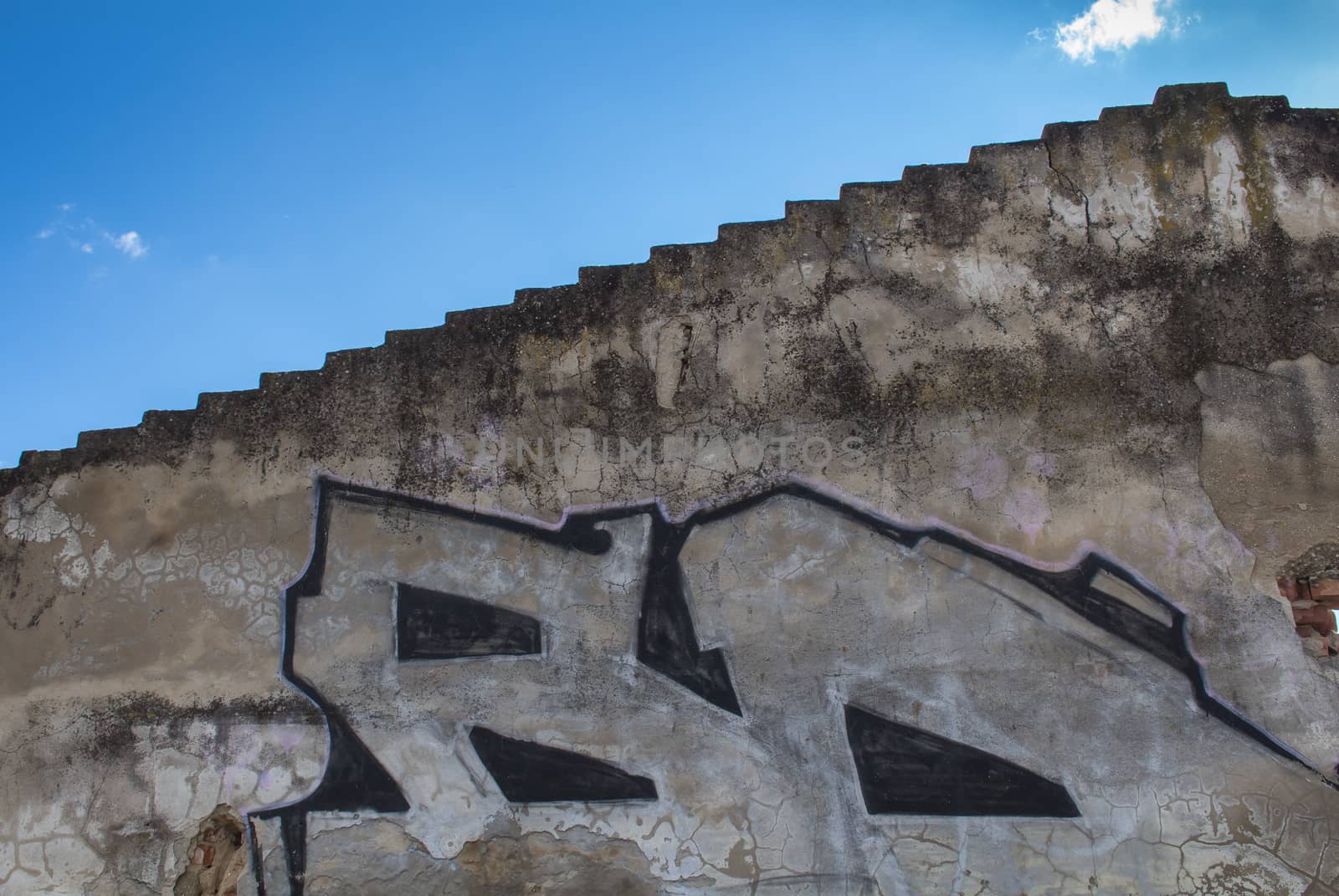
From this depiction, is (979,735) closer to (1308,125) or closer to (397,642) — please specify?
(397,642)

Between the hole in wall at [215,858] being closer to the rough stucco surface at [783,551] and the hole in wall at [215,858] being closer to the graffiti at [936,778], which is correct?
the rough stucco surface at [783,551]

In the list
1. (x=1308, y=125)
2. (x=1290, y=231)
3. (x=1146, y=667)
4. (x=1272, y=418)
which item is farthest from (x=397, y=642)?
(x=1308, y=125)

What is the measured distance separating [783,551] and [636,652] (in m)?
0.85

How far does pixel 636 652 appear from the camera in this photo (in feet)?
14.1

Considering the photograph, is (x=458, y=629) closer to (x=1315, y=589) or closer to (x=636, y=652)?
(x=636, y=652)

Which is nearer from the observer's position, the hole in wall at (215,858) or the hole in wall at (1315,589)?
the hole in wall at (1315,589)

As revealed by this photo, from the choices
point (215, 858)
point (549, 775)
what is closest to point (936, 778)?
point (549, 775)

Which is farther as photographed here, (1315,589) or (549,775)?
(549,775)

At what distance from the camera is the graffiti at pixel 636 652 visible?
4.11 metres

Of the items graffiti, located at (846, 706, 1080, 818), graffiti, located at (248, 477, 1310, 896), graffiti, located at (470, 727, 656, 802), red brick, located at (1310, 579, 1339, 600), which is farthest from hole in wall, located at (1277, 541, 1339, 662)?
graffiti, located at (470, 727, 656, 802)

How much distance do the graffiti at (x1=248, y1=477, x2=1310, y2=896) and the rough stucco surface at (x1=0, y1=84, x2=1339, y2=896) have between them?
0.02 meters

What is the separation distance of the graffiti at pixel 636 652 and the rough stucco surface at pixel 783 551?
0.07 ft

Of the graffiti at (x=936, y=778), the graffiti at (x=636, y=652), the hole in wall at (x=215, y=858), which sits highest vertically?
the graffiti at (x=636, y=652)

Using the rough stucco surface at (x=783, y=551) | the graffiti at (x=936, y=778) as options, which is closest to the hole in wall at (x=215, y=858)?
the rough stucco surface at (x=783, y=551)
